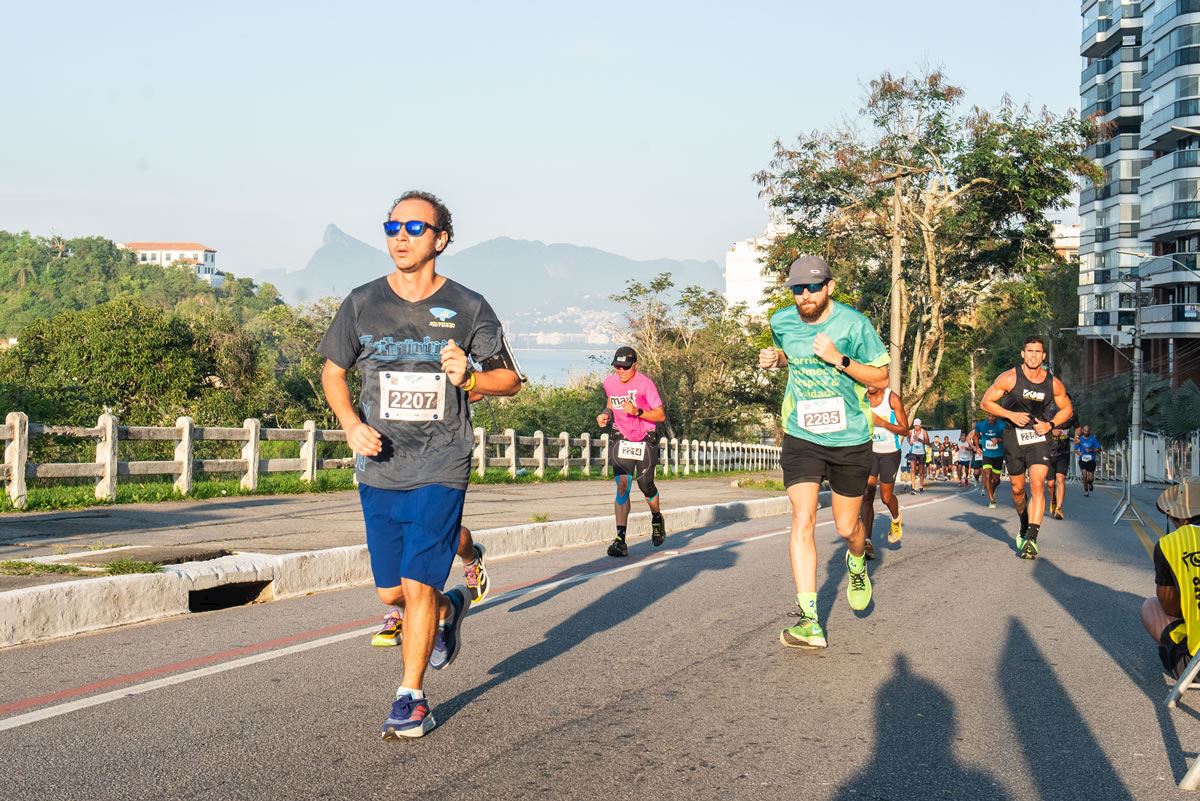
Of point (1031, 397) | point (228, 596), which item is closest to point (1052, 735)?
point (228, 596)

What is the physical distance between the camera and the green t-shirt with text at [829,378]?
25.4ft

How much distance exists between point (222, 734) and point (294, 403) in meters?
45.1

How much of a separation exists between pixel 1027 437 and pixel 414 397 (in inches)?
354

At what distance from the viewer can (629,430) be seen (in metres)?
12.8

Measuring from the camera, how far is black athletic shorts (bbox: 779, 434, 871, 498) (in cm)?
772

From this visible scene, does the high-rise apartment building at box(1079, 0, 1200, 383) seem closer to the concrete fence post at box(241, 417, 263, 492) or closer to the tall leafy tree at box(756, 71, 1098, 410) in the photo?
the tall leafy tree at box(756, 71, 1098, 410)

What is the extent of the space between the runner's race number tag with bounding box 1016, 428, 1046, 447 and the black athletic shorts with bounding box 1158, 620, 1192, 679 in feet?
22.1

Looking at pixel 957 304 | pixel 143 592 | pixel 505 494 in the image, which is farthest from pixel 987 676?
pixel 957 304

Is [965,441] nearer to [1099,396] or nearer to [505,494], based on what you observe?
[505,494]

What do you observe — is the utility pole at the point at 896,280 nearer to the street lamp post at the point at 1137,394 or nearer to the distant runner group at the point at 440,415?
the street lamp post at the point at 1137,394

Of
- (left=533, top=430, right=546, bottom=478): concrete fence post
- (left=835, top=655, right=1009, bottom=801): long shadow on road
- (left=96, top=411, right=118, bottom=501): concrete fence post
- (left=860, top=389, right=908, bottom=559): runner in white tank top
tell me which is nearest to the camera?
(left=835, top=655, right=1009, bottom=801): long shadow on road

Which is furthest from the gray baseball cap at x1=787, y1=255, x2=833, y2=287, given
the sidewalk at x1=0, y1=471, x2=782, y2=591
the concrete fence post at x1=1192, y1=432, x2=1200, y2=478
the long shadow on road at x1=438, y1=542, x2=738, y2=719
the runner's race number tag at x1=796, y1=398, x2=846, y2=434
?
the concrete fence post at x1=1192, y1=432, x2=1200, y2=478

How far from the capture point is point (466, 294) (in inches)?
222

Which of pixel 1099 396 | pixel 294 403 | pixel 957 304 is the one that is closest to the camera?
pixel 957 304
